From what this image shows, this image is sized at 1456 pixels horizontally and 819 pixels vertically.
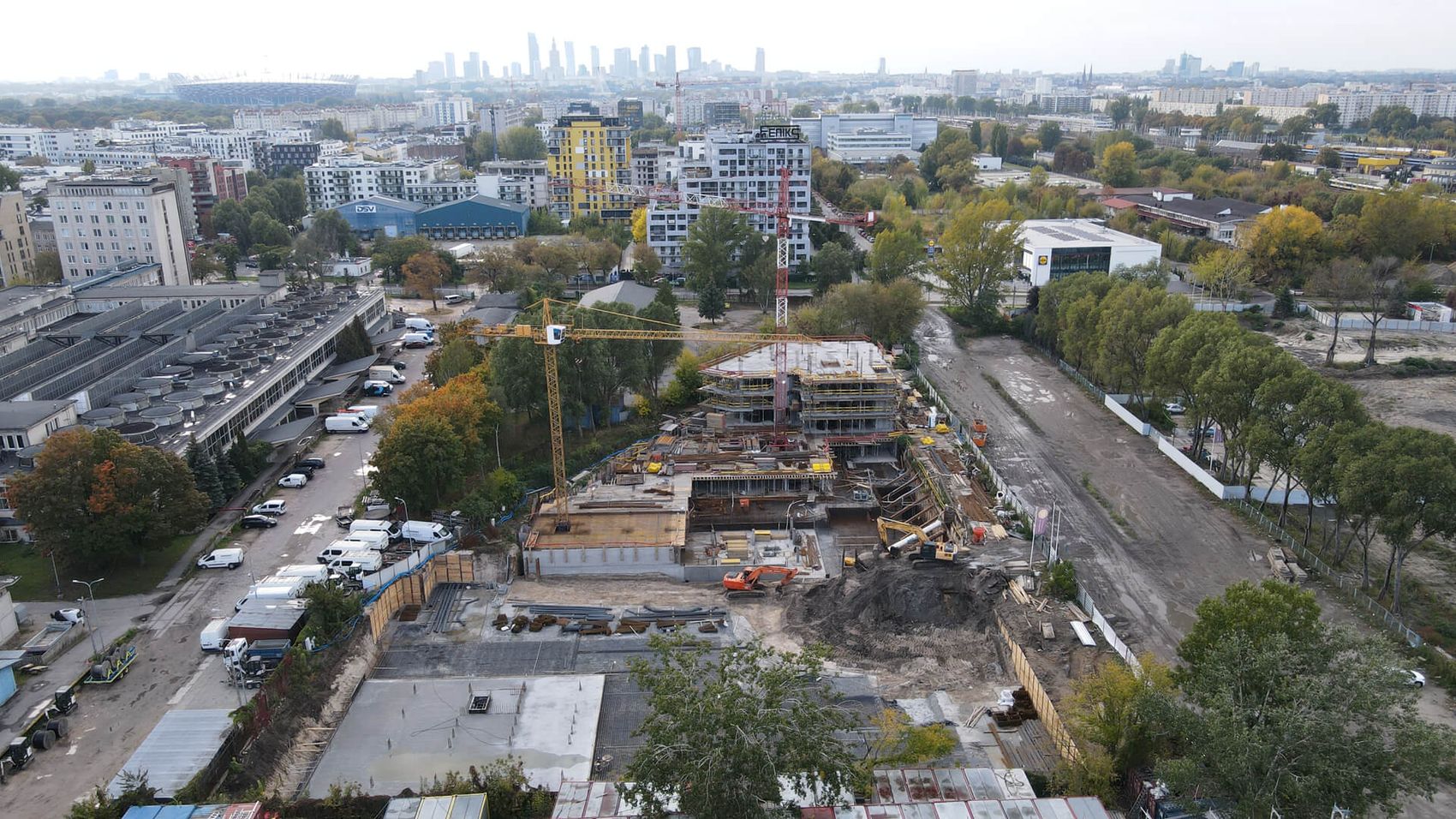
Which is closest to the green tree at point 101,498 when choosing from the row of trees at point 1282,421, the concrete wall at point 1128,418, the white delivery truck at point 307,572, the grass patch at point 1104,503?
the white delivery truck at point 307,572

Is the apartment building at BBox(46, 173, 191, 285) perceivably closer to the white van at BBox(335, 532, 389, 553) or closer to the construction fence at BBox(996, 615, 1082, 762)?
the white van at BBox(335, 532, 389, 553)

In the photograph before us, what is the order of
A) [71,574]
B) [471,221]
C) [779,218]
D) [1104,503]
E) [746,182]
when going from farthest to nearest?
[471,221] < [746,182] < [779,218] < [1104,503] < [71,574]

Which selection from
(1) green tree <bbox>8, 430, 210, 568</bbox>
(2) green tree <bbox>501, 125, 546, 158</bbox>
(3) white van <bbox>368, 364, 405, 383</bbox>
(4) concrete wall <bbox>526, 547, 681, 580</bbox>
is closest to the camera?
(1) green tree <bbox>8, 430, 210, 568</bbox>

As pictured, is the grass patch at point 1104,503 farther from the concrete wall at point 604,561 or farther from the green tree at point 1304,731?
the concrete wall at point 604,561

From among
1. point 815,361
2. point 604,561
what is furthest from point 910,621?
point 815,361

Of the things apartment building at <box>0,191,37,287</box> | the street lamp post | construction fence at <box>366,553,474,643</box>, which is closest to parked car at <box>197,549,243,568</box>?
the street lamp post

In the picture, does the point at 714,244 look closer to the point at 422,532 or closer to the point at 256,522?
the point at 422,532
